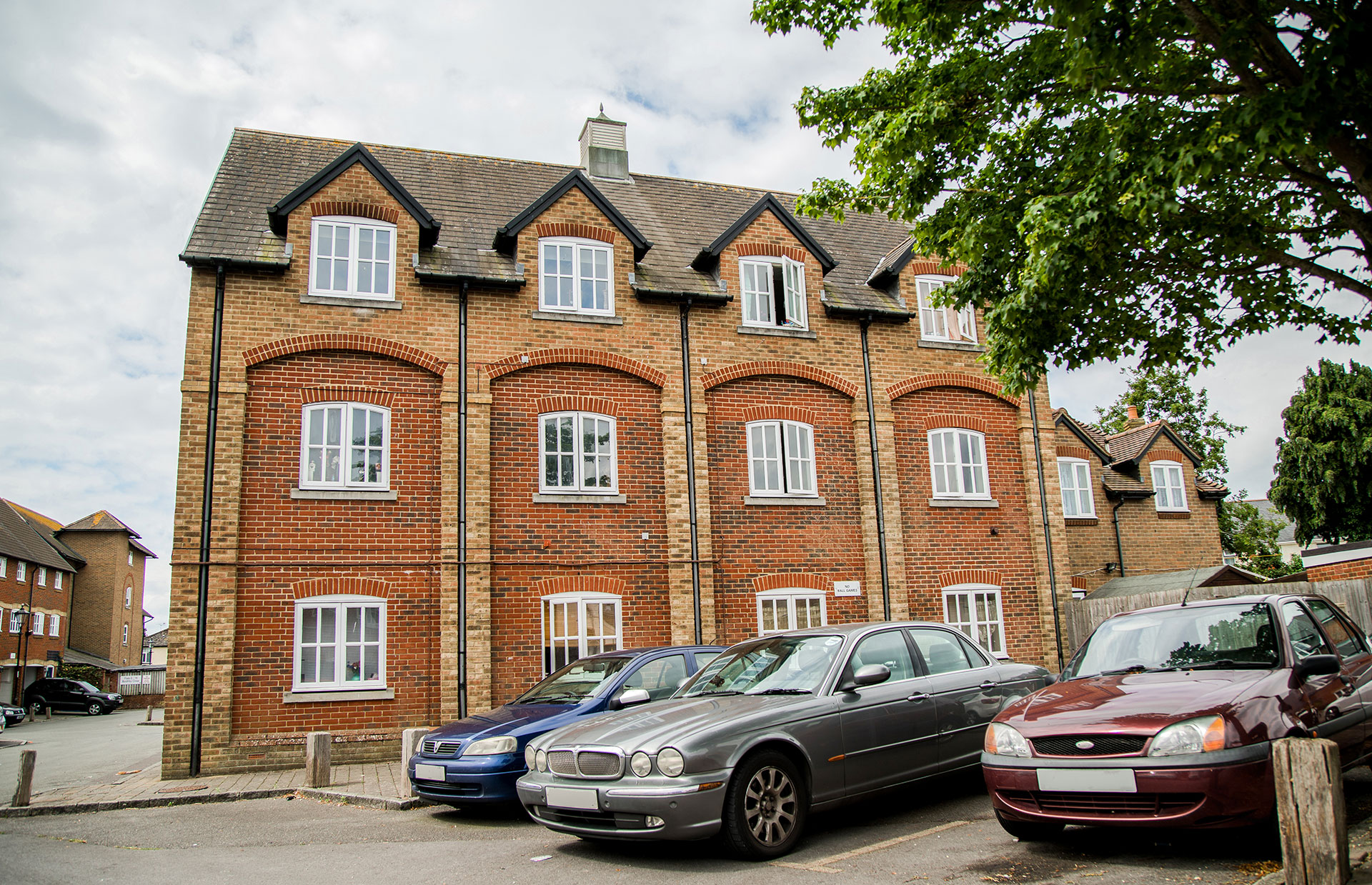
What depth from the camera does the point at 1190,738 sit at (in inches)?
208

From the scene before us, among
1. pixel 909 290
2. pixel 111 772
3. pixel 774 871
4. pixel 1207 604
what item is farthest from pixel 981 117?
pixel 111 772

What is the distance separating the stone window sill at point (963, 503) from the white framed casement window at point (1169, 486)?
9629 mm

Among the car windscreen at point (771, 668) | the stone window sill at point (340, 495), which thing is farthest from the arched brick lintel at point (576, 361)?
the car windscreen at point (771, 668)

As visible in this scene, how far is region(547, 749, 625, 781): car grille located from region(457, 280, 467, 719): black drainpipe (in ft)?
25.5

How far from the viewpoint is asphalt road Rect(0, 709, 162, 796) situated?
14391 millimetres

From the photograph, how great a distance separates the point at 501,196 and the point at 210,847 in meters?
13.0

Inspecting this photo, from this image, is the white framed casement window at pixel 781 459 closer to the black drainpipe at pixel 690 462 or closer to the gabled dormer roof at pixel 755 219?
the black drainpipe at pixel 690 462

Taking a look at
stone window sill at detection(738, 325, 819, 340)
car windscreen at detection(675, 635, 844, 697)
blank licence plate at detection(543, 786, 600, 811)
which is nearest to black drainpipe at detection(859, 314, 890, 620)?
stone window sill at detection(738, 325, 819, 340)

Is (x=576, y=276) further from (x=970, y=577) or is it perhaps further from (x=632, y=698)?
(x=632, y=698)

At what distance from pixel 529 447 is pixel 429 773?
724 cm

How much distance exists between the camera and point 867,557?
16.9 meters

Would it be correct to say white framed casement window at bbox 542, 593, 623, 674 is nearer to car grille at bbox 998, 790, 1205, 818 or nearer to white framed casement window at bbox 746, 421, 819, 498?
white framed casement window at bbox 746, 421, 819, 498

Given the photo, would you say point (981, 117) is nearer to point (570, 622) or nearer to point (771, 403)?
point (771, 403)

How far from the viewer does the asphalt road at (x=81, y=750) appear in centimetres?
1439
